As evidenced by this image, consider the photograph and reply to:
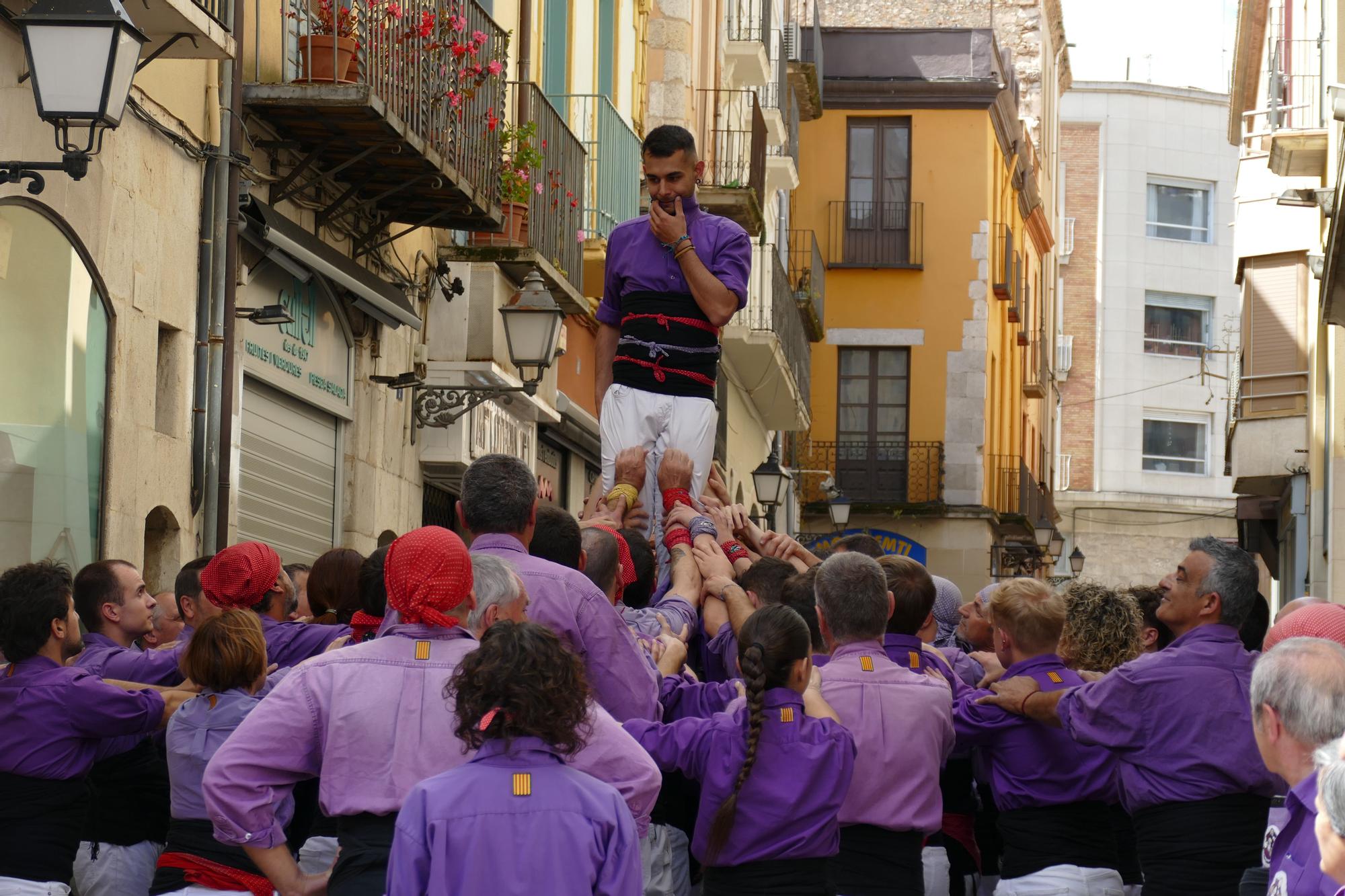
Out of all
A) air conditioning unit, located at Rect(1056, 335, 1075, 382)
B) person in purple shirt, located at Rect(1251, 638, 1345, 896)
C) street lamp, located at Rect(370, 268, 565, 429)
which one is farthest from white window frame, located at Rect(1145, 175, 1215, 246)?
person in purple shirt, located at Rect(1251, 638, 1345, 896)

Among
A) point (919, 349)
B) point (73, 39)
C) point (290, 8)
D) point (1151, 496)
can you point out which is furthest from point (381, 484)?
point (1151, 496)

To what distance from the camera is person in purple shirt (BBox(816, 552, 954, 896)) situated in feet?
21.6

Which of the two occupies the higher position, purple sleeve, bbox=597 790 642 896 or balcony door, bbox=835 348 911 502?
balcony door, bbox=835 348 911 502

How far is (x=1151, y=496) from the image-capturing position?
53219 millimetres

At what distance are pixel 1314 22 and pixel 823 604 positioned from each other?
1708 centimetres

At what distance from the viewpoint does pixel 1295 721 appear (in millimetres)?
4582

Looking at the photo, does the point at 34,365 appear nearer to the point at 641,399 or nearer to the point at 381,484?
the point at 641,399

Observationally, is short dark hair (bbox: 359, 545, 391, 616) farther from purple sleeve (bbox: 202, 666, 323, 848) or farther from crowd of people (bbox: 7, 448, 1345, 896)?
purple sleeve (bbox: 202, 666, 323, 848)

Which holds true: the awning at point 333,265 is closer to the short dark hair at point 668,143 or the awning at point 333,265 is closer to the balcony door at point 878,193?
the short dark hair at point 668,143

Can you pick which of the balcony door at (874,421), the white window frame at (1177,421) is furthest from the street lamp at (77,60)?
the white window frame at (1177,421)

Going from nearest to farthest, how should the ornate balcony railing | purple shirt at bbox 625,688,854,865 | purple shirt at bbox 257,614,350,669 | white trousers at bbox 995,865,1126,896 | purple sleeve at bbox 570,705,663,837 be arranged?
1. purple sleeve at bbox 570,705,663,837
2. purple shirt at bbox 625,688,854,865
3. purple shirt at bbox 257,614,350,669
4. white trousers at bbox 995,865,1126,896
5. the ornate balcony railing

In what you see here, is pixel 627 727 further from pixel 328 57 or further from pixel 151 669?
pixel 328 57

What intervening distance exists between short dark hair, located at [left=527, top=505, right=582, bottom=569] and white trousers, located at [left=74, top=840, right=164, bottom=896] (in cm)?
155

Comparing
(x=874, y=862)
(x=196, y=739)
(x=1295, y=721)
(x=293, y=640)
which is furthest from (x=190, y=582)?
(x=1295, y=721)
